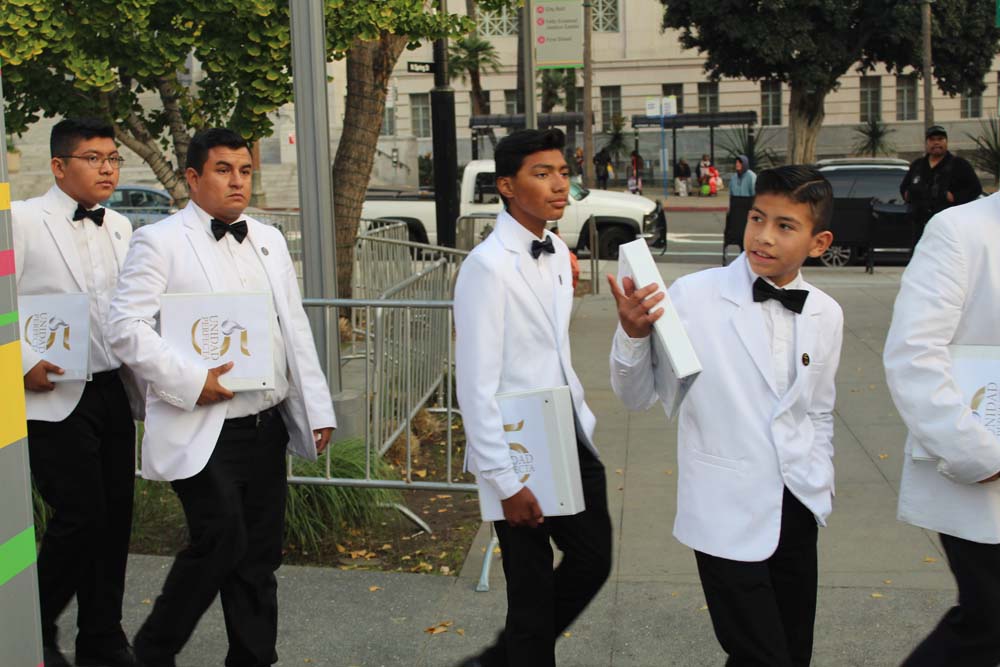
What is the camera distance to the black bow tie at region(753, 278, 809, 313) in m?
3.24

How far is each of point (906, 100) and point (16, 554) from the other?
4888cm

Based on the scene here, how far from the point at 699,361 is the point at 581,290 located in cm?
1232

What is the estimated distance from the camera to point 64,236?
4.33 meters

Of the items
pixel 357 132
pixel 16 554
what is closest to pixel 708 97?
pixel 357 132

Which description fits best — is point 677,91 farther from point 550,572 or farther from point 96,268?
point 550,572

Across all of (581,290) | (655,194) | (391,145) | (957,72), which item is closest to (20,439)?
(581,290)

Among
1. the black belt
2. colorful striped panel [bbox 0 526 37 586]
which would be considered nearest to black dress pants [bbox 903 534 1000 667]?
the black belt

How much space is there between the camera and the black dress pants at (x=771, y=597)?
124 inches

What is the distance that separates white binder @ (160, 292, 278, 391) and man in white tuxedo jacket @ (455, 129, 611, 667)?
738mm

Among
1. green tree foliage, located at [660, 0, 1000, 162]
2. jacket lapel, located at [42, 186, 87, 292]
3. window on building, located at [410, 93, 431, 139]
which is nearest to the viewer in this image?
Answer: jacket lapel, located at [42, 186, 87, 292]

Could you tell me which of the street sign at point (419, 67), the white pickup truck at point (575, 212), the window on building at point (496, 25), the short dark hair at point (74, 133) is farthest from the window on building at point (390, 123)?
the short dark hair at point (74, 133)

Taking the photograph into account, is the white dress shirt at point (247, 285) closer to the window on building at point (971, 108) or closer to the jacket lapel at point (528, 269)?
the jacket lapel at point (528, 269)

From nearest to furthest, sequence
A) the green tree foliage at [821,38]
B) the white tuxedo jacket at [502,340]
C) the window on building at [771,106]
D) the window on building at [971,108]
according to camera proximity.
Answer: the white tuxedo jacket at [502,340] < the green tree foliage at [821,38] < the window on building at [971,108] < the window on building at [771,106]

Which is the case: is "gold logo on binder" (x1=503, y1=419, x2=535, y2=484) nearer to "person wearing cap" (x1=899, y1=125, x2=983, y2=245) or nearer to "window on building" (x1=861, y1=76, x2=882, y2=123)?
"person wearing cap" (x1=899, y1=125, x2=983, y2=245)
